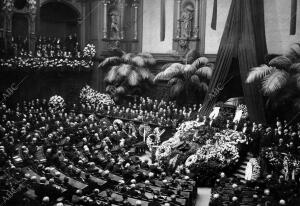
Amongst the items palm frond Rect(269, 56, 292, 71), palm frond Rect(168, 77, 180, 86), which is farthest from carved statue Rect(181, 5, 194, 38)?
palm frond Rect(269, 56, 292, 71)

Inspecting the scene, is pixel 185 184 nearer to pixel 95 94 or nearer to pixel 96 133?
pixel 96 133

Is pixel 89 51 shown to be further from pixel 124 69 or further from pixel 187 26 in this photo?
pixel 187 26

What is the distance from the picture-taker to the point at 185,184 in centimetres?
1268

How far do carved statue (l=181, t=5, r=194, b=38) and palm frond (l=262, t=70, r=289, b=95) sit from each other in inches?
287

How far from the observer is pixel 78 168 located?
1404 cm

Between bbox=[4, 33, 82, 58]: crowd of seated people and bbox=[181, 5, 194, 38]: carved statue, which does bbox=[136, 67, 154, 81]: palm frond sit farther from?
bbox=[4, 33, 82, 58]: crowd of seated people

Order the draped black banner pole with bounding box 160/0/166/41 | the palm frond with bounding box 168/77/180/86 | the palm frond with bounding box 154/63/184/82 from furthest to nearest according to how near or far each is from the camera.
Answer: the draped black banner pole with bounding box 160/0/166/41, the palm frond with bounding box 168/77/180/86, the palm frond with bounding box 154/63/184/82

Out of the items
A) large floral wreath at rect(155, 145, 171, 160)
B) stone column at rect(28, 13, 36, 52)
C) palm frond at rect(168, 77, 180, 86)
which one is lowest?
large floral wreath at rect(155, 145, 171, 160)

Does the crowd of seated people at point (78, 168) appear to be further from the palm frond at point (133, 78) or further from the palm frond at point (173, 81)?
the palm frond at point (133, 78)

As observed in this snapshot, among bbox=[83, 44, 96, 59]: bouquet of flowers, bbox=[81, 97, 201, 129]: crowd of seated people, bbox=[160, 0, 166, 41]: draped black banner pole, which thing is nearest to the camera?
bbox=[81, 97, 201, 129]: crowd of seated people

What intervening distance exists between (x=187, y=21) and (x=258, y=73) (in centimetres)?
738

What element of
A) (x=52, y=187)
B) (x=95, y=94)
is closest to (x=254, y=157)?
(x=52, y=187)

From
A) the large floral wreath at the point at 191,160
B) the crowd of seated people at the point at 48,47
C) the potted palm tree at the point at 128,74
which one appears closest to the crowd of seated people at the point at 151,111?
the potted palm tree at the point at 128,74

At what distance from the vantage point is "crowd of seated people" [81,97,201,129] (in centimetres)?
2002
